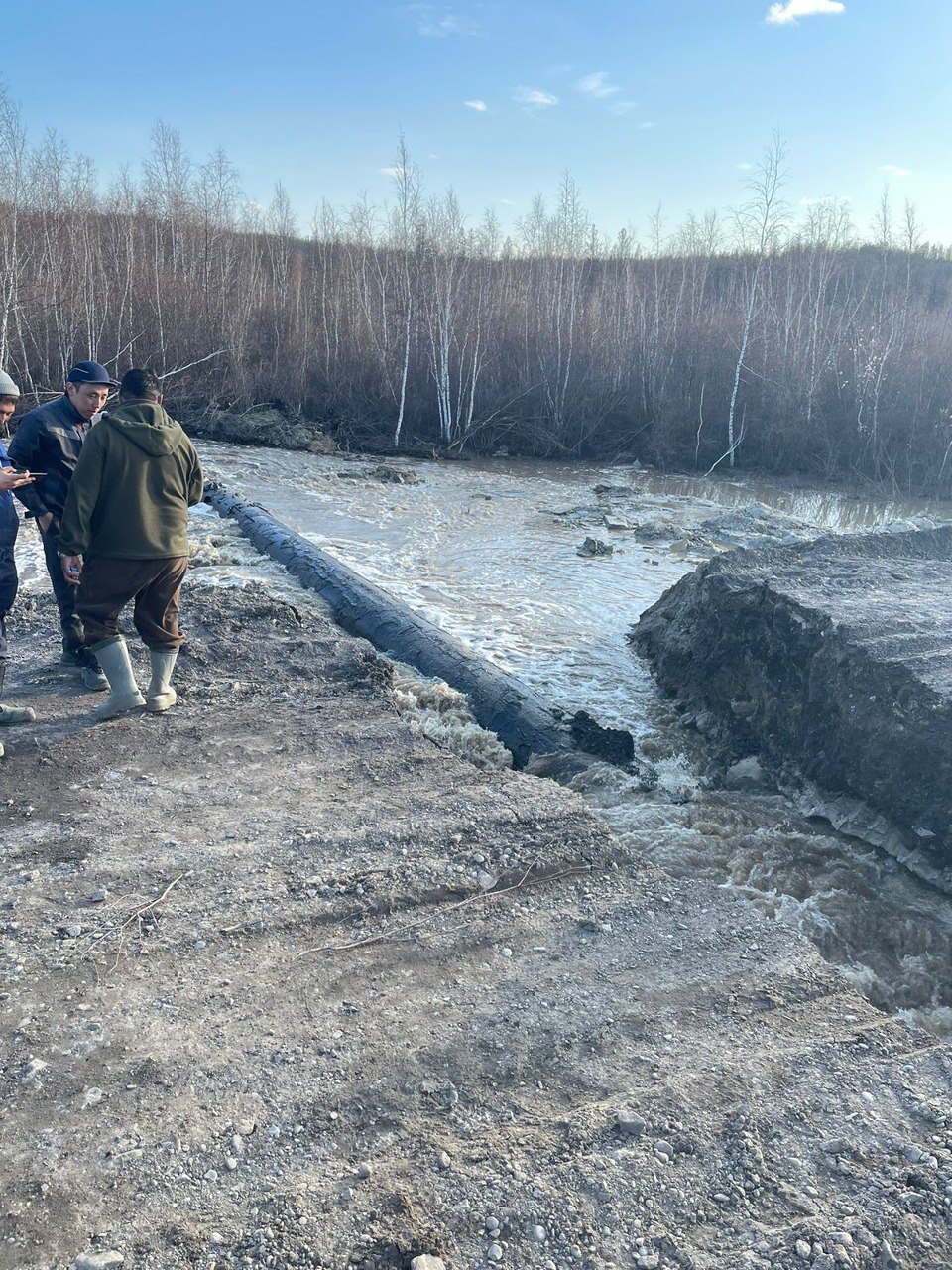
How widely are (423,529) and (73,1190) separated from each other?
11.4 meters

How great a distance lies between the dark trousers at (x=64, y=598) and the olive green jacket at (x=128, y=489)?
3.49ft

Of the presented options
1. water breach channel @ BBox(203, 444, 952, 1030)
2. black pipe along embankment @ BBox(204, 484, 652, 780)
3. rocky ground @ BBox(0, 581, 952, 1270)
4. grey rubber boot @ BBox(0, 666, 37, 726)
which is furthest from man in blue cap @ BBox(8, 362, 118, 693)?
water breach channel @ BBox(203, 444, 952, 1030)

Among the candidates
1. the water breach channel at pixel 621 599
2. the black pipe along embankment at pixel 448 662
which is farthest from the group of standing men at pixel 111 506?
the water breach channel at pixel 621 599

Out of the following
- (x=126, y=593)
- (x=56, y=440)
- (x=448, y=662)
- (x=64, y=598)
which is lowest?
(x=448, y=662)

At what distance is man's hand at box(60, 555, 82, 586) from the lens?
518 centimetres

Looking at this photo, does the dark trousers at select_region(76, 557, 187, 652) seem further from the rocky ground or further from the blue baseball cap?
the blue baseball cap

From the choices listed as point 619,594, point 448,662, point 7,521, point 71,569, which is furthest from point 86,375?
point 619,594

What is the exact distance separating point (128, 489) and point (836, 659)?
4804 millimetres

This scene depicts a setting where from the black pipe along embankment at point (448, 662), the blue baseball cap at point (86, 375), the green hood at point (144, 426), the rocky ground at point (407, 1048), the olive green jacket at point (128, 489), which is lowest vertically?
the rocky ground at point (407, 1048)

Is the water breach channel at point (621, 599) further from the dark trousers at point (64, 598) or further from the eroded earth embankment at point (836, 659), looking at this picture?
the dark trousers at point (64, 598)

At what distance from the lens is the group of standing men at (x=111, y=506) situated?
4.62 meters

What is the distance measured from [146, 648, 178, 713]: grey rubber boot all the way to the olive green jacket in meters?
0.69

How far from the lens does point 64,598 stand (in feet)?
18.6

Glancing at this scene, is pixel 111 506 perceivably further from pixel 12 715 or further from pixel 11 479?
pixel 12 715
